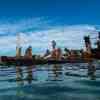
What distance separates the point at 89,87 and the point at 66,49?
8061 centimetres

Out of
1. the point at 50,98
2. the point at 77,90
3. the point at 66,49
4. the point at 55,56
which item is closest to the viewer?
the point at 50,98

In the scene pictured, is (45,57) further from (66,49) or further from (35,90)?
(35,90)

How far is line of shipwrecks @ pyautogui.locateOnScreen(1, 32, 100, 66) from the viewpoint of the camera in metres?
85.9

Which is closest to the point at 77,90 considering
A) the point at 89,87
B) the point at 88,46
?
the point at 89,87

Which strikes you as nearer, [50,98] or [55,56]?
[50,98]

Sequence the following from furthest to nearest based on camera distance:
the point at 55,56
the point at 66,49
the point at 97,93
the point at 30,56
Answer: the point at 66,49, the point at 55,56, the point at 30,56, the point at 97,93

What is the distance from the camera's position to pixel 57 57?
96250 mm

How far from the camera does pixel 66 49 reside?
4294 inches

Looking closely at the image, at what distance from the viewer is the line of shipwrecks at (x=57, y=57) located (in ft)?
282

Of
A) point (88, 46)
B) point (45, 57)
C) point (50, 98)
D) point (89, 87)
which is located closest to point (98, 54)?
point (88, 46)

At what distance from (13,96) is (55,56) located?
243 feet

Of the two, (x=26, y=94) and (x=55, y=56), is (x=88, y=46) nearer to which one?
(x=55, y=56)

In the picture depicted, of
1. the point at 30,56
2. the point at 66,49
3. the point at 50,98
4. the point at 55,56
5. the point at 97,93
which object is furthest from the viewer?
the point at 66,49

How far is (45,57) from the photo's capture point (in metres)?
96.1
